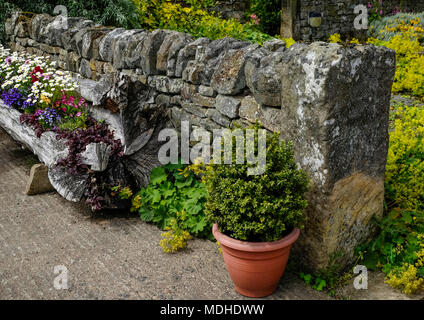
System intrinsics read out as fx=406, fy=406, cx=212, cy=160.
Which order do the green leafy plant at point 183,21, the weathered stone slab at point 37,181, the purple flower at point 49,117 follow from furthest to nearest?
the green leafy plant at point 183,21 < the purple flower at point 49,117 < the weathered stone slab at point 37,181

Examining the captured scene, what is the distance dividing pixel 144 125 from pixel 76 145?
0.69 metres

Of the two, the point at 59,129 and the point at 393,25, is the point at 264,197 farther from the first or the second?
the point at 393,25

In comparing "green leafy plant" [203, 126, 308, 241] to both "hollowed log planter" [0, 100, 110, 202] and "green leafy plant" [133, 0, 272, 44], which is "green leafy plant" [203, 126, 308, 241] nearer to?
"hollowed log planter" [0, 100, 110, 202]

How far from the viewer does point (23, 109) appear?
16.9 feet

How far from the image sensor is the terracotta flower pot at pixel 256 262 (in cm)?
260

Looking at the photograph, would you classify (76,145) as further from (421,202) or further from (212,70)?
Result: (421,202)

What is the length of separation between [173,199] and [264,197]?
1.28 metres

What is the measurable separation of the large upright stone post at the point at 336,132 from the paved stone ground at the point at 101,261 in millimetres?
425

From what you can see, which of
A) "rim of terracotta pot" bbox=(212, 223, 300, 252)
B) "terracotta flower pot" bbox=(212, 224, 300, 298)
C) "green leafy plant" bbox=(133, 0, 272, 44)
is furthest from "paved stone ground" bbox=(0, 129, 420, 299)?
"green leafy plant" bbox=(133, 0, 272, 44)

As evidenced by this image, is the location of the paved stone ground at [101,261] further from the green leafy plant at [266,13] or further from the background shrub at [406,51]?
the green leafy plant at [266,13]

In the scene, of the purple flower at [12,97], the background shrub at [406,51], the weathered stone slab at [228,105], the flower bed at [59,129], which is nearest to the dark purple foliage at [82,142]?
the flower bed at [59,129]

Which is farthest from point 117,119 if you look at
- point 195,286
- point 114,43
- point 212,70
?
point 195,286

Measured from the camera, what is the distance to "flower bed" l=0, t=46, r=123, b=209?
3.73 metres

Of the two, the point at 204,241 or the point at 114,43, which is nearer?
the point at 204,241
